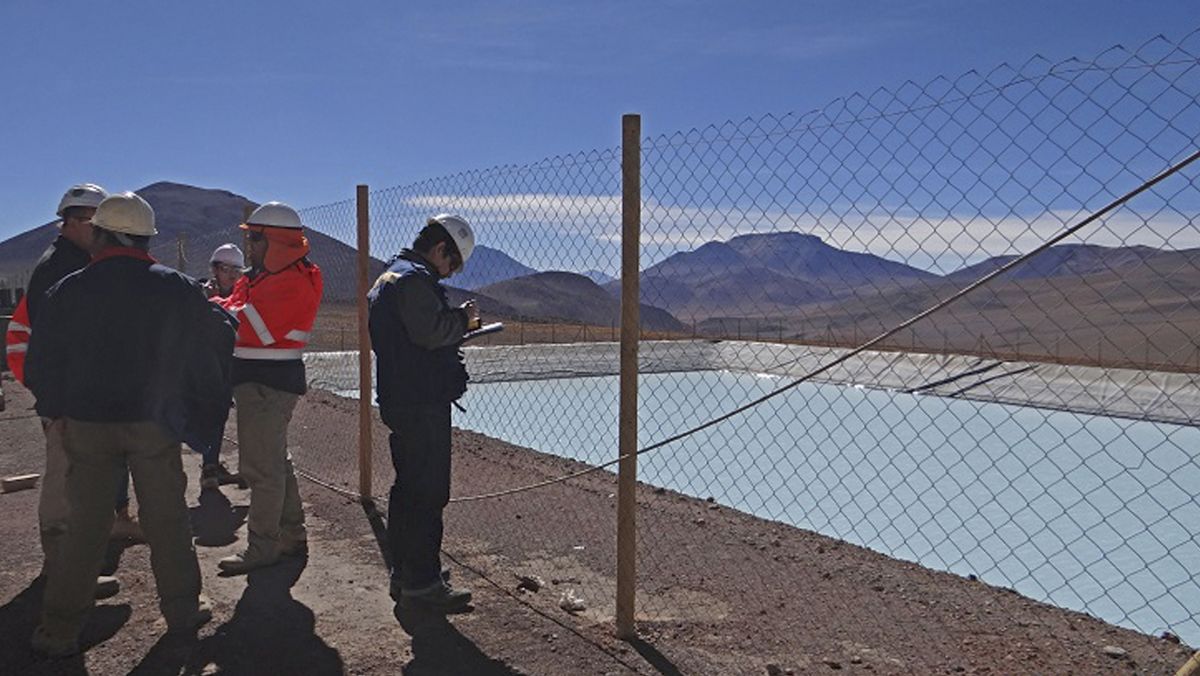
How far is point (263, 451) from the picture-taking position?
5.63m

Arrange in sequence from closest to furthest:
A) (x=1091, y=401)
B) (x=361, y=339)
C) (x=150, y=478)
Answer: (x=150, y=478) < (x=361, y=339) < (x=1091, y=401)

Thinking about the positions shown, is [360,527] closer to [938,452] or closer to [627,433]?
[627,433]

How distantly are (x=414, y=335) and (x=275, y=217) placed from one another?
1.42 metres

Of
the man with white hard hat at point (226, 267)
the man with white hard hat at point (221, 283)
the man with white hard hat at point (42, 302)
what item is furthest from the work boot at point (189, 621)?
the man with white hard hat at point (226, 267)

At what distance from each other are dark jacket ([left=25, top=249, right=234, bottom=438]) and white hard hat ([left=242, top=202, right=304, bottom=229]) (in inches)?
44.3

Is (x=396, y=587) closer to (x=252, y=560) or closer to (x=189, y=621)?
(x=189, y=621)

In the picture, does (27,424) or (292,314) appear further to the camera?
(27,424)

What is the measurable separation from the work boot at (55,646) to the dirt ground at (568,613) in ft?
0.17

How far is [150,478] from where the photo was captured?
4.44 metres

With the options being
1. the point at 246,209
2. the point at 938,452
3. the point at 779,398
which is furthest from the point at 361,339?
the point at 779,398

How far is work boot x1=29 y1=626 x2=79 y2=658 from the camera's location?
177 inches

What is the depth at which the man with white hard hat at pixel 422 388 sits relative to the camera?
15.8 feet

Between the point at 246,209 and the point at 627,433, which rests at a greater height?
the point at 246,209

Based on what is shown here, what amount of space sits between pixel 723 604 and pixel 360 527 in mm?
2555
